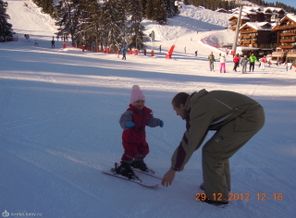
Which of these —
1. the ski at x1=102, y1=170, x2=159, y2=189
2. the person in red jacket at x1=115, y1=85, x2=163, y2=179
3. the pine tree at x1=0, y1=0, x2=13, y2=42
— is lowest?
the ski at x1=102, y1=170, x2=159, y2=189

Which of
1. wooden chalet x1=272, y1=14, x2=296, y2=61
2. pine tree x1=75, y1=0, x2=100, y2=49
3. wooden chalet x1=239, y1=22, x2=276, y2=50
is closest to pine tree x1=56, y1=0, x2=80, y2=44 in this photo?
pine tree x1=75, y1=0, x2=100, y2=49

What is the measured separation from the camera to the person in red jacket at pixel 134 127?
4.74 metres

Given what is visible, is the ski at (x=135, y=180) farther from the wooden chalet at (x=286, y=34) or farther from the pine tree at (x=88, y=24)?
the wooden chalet at (x=286, y=34)

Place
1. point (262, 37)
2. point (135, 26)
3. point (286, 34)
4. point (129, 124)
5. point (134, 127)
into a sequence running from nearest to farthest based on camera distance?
point (129, 124), point (134, 127), point (135, 26), point (286, 34), point (262, 37)

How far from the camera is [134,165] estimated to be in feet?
17.1

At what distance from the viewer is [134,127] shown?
4.78 metres

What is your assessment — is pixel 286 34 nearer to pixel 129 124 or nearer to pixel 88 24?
pixel 88 24

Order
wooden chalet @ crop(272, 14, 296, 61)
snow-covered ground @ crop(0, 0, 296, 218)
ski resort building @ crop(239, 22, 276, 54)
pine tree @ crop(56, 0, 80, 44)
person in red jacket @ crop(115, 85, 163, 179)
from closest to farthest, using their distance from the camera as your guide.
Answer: snow-covered ground @ crop(0, 0, 296, 218)
person in red jacket @ crop(115, 85, 163, 179)
pine tree @ crop(56, 0, 80, 44)
wooden chalet @ crop(272, 14, 296, 61)
ski resort building @ crop(239, 22, 276, 54)

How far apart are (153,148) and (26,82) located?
8780mm

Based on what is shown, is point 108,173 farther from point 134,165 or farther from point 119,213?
point 119,213

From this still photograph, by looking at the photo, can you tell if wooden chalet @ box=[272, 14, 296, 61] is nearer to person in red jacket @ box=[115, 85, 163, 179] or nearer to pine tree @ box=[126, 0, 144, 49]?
pine tree @ box=[126, 0, 144, 49]

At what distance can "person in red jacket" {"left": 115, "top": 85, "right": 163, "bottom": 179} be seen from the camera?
4.74 meters

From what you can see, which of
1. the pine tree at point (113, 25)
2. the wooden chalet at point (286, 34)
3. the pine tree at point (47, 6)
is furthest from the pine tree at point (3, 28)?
the wooden chalet at point (286, 34)

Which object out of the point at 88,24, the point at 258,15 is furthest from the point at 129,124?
the point at 258,15
